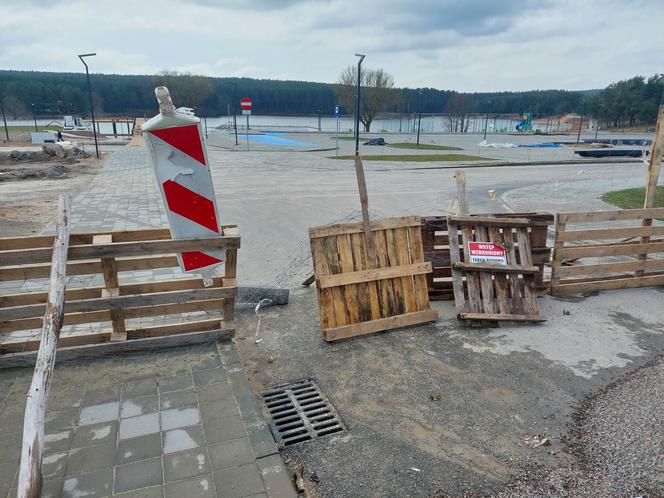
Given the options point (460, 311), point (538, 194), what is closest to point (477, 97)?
point (538, 194)

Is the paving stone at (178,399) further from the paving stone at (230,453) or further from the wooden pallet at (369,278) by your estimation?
the wooden pallet at (369,278)

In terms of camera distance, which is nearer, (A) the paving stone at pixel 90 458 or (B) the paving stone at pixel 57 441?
(A) the paving stone at pixel 90 458

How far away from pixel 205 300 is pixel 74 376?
4.70 ft

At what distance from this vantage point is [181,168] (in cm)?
408

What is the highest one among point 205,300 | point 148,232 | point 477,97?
point 477,97

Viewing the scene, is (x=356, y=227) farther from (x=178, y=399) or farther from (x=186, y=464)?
(x=186, y=464)

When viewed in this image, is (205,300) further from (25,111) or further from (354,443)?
(25,111)

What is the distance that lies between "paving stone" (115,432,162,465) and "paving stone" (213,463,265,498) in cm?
57

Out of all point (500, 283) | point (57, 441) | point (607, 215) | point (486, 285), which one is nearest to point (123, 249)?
point (57, 441)

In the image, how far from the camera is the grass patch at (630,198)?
612 inches

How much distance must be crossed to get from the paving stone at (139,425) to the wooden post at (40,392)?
0.77 m

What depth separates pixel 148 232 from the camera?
5125 millimetres

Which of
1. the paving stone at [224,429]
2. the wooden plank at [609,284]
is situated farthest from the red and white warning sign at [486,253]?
the paving stone at [224,429]

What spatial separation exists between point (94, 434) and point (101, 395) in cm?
57
